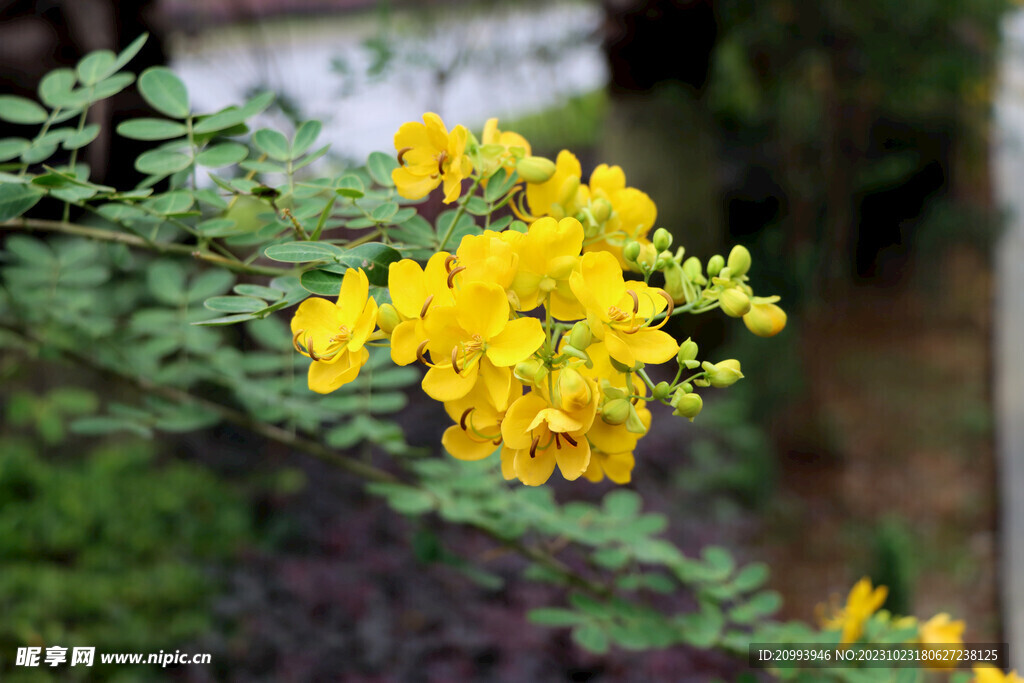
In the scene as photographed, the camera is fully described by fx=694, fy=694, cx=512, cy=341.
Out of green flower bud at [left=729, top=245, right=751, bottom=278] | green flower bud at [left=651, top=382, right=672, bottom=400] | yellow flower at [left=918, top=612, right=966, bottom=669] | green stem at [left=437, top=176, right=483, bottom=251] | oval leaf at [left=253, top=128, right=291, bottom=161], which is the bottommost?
yellow flower at [left=918, top=612, right=966, bottom=669]

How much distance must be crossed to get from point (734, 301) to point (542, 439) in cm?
17

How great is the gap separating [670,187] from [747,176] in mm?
1508

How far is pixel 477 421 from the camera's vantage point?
466 millimetres

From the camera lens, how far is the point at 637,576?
95cm

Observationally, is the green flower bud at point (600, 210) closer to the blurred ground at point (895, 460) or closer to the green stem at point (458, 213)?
the green stem at point (458, 213)

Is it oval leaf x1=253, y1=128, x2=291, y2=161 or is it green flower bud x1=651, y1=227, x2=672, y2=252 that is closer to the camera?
green flower bud x1=651, y1=227, x2=672, y2=252

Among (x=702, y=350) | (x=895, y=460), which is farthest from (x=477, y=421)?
(x=895, y=460)

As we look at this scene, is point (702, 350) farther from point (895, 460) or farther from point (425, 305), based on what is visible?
point (425, 305)

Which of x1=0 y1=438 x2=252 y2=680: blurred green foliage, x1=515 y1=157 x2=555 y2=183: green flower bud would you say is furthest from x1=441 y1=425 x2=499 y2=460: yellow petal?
→ x1=0 y1=438 x2=252 y2=680: blurred green foliage

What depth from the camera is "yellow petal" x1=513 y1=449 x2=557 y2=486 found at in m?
0.45

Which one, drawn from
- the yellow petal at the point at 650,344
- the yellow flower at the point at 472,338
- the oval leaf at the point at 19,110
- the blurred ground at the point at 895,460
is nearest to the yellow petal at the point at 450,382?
the yellow flower at the point at 472,338

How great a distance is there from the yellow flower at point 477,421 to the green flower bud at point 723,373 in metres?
0.14

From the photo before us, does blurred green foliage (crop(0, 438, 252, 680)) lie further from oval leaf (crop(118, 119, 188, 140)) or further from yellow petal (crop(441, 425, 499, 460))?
yellow petal (crop(441, 425, 499, 460))

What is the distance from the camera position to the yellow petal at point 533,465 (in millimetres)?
454
